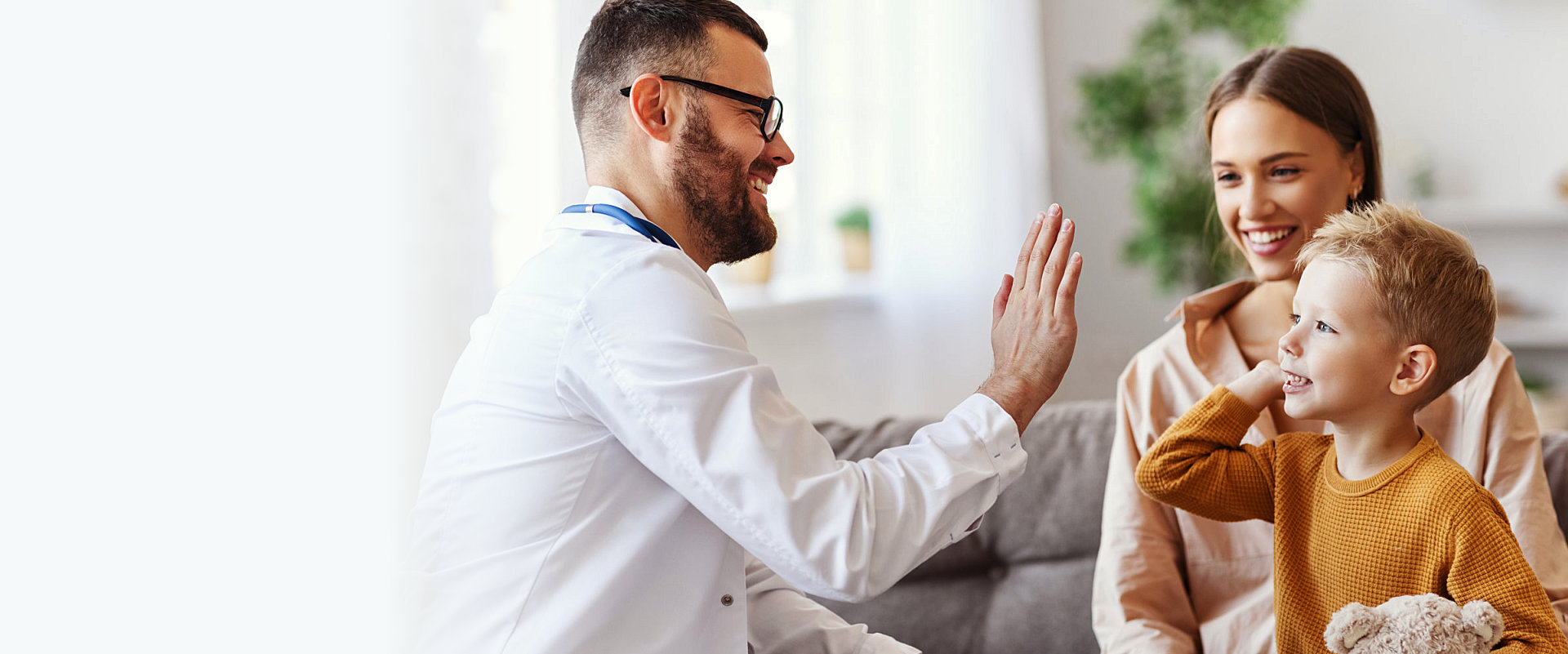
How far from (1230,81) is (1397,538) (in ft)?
A: 2.43

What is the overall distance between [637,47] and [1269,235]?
2.90ft

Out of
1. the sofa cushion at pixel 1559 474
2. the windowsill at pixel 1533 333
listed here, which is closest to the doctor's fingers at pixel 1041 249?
the sofa cushion at pixel 1559 474

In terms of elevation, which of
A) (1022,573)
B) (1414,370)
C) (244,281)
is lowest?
(1022,573)

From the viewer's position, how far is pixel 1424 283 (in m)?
1.18

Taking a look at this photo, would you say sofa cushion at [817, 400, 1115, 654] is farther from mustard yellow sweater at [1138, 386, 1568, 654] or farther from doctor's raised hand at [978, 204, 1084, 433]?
doctor's raised hand at [978, 204, 1084, 433]

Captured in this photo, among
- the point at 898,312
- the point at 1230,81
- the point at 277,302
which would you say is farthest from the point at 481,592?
the point at 898,312

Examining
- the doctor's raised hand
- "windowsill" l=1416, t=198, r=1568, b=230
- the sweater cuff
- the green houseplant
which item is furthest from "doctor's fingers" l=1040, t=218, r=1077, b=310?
"windowsill" l=1416, t=198, r=1568, b=230

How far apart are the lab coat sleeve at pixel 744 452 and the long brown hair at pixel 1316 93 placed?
0.74 meters

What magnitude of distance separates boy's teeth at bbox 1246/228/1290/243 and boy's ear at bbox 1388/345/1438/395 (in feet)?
1.33

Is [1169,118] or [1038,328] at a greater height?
[1169,118]

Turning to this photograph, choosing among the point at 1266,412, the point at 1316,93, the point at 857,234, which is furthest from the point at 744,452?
the point at 857,234

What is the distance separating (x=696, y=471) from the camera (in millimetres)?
1103

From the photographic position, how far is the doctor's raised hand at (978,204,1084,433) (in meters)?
1.23

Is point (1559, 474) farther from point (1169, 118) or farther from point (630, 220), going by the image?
point (1169, 118)
